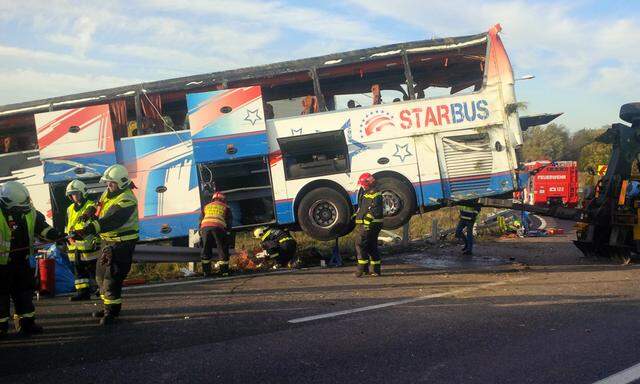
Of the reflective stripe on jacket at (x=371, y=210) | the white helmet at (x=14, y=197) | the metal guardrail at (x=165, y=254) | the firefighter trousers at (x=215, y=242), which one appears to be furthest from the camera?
the metal guardrail at (x=165, y=254)

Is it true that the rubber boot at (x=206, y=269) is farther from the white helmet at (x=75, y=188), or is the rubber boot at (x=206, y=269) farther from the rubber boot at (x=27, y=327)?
the rubber boot at (x=27, y=327)

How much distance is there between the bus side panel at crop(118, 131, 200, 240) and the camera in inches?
393

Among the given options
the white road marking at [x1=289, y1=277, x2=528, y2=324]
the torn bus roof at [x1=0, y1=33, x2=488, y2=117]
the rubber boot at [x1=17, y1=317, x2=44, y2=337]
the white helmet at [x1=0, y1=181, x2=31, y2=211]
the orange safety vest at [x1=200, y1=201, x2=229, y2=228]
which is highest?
the torn bus roof at [x1=0, y1=33, x2=488, y2=117]

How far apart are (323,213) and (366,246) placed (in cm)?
169

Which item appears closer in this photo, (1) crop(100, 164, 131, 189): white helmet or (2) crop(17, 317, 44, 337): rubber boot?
(2) crop(17, 317, 44, 337): rubber boot

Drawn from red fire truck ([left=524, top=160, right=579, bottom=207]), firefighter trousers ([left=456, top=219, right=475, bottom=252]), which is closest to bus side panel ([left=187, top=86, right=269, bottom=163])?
firefighter trousers ([left=456, top=219, right=475, bottom=252])

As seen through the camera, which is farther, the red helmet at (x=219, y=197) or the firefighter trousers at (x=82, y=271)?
the red helmet at (x=219, y=197)

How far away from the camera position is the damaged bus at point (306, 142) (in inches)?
393

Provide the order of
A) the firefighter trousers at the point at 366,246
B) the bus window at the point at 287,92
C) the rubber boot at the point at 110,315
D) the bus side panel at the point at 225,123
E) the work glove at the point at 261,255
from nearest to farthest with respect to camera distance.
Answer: the rubber boot at the point at 110,315 → the firefighter trousers at the point at 366,246 → the bus side panel at the point at 225,123 → the bus window at the point at 287,92 → the work glove at the point at 261,255

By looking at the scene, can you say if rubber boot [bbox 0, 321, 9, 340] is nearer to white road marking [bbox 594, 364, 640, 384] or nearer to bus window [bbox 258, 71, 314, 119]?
white road marking [bbox 594, 364, 640, 384]

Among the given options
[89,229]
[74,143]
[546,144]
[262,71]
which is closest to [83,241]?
[89,229]

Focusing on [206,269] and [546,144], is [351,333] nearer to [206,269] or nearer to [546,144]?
[206,269]

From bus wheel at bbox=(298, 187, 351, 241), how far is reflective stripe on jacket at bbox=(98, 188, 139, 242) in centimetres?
435

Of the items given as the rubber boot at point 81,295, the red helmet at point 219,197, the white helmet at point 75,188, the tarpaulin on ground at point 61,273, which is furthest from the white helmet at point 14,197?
the red helmet at point 219,197
